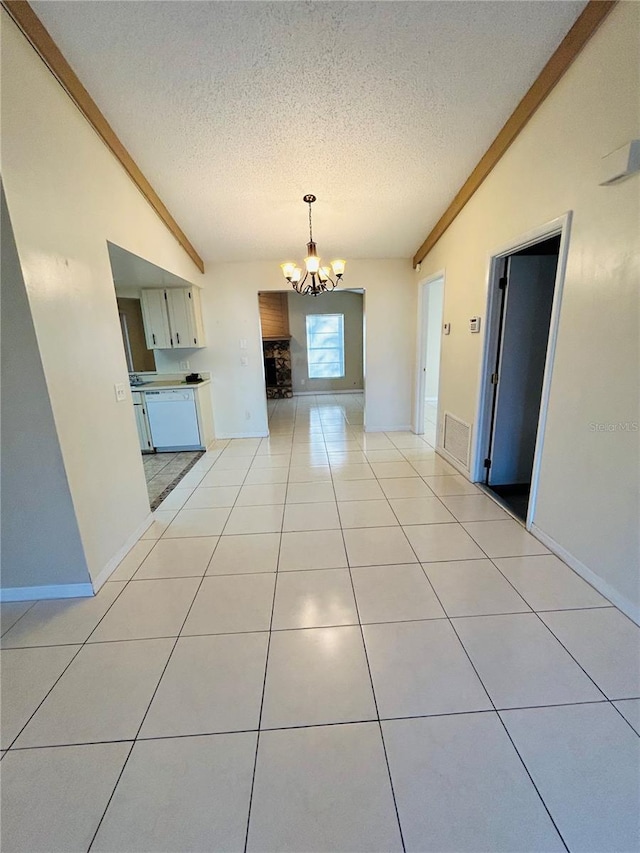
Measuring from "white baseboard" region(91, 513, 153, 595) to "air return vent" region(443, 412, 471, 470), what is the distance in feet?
9.63

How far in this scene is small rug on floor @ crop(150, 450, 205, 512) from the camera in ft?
9.96

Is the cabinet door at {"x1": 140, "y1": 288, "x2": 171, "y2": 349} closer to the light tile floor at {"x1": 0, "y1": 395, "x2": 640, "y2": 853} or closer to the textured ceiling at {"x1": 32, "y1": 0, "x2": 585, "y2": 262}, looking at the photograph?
the textured ceiling at {"x1": 32, "y1": 0, "x2": 585, "y2": 262}

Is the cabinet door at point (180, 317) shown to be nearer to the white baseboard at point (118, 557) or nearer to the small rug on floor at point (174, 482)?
the small rug on floor at point (174, 482)

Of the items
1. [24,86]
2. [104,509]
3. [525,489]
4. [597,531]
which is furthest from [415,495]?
[24,86]

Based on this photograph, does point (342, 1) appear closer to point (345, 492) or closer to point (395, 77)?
point (395, 77)

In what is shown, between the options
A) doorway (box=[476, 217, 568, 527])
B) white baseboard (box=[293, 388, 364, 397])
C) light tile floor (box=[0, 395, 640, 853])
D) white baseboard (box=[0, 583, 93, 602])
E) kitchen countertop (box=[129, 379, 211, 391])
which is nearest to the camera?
light tile floor (box=[0, 395, 640, 853])

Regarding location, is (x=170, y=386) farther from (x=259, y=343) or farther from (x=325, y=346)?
(x=325, y=346)

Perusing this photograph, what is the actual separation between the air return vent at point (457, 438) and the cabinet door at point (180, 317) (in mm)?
3332

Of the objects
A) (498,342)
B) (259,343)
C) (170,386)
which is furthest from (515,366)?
(170,386)

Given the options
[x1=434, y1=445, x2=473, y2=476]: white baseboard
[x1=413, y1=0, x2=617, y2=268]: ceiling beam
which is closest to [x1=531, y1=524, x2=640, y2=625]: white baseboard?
[x1=434, y1=445, x2=473, y2=476]: white baseboard

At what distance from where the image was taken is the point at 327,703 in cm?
129

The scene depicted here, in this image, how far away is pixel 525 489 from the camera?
10.1ft

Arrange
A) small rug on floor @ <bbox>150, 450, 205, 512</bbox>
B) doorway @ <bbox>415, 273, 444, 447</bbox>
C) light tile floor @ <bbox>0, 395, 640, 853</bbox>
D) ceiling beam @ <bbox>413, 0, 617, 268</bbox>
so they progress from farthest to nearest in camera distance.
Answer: doorway @ <bbox>415, 273, 444, 447</bbox> → small rug on floor @ <bbox>150, 450, 205, 512</bbox> → ceiling beam @ <bbox>413, 0, 617, 268</bbox> → light tile floor @ <bbox>0, 395, 640, 853</bbox>

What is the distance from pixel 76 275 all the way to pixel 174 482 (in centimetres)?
217
